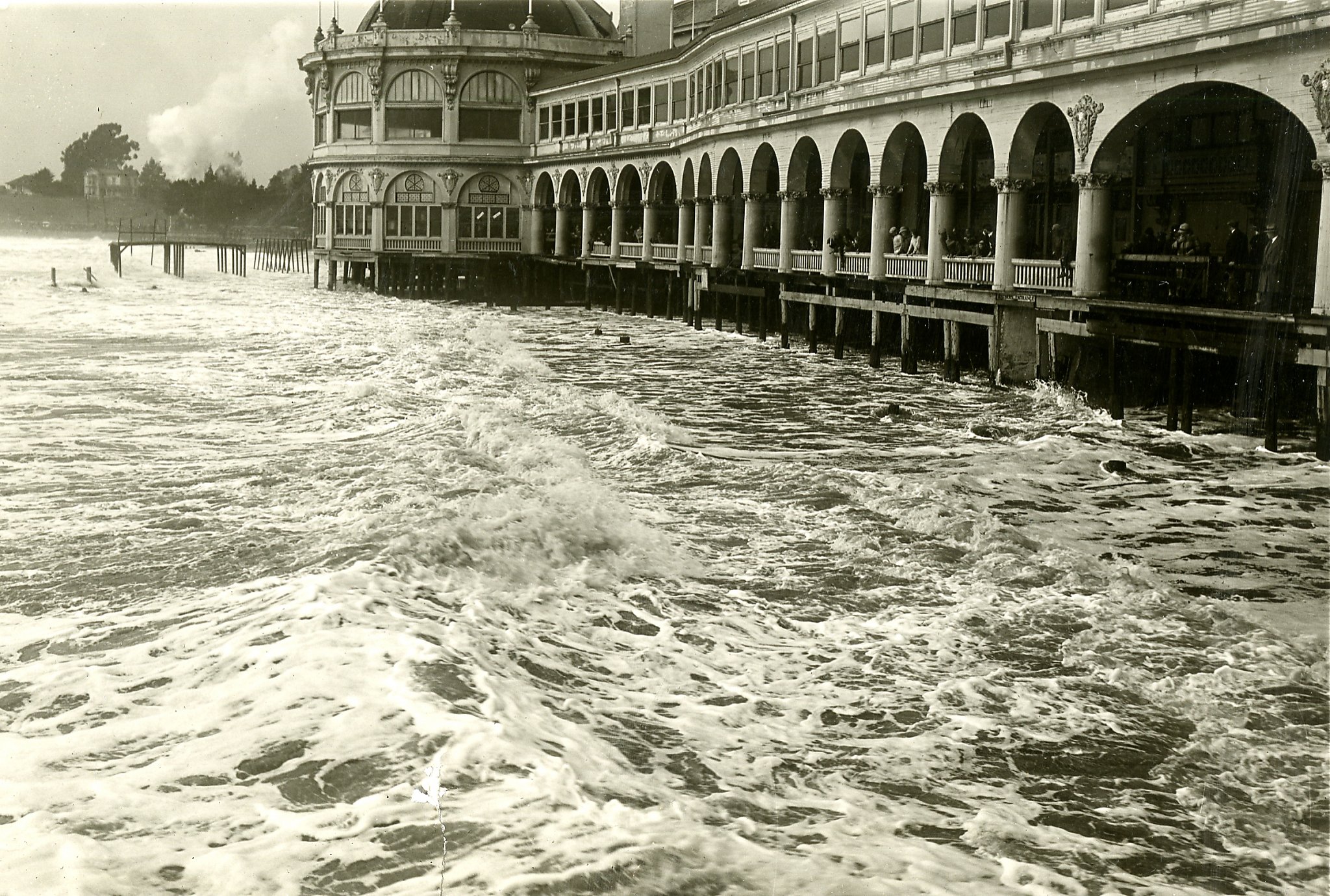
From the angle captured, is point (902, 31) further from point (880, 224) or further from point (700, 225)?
point (700, 225)

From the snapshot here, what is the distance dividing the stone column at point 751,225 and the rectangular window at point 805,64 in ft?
16.0

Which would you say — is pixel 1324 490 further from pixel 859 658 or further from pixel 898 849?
pixel 898 849

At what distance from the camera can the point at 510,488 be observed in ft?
54.5

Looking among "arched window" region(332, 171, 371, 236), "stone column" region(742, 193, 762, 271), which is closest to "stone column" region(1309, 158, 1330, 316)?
"stone column" region(742, 193, 762, 271)

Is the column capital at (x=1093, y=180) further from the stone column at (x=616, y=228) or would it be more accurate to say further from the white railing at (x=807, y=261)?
the stone column at (x=616, y=228)

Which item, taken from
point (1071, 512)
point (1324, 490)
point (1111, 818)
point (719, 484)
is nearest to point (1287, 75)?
point (1324, 490)

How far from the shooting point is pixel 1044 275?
27844mm

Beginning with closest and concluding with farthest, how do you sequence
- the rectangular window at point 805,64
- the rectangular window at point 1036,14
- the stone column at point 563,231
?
the rectangular window at point 1036,14 → the rectangular window at point 805,64 → the stone column at point 563,231

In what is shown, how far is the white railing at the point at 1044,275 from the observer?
27.1 metres

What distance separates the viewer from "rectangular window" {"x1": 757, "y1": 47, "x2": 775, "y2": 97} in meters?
40.3

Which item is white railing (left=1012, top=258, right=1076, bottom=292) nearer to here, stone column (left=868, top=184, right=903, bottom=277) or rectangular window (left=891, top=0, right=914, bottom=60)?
stone column (left=868, top=184, right=903, bottom=277)

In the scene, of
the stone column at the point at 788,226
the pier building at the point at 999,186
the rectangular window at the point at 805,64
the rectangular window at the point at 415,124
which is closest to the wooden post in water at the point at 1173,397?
the pier building at the point at 999,186

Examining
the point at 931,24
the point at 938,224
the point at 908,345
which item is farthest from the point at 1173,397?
the point at 931,24

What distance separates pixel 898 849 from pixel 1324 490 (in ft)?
41.0
